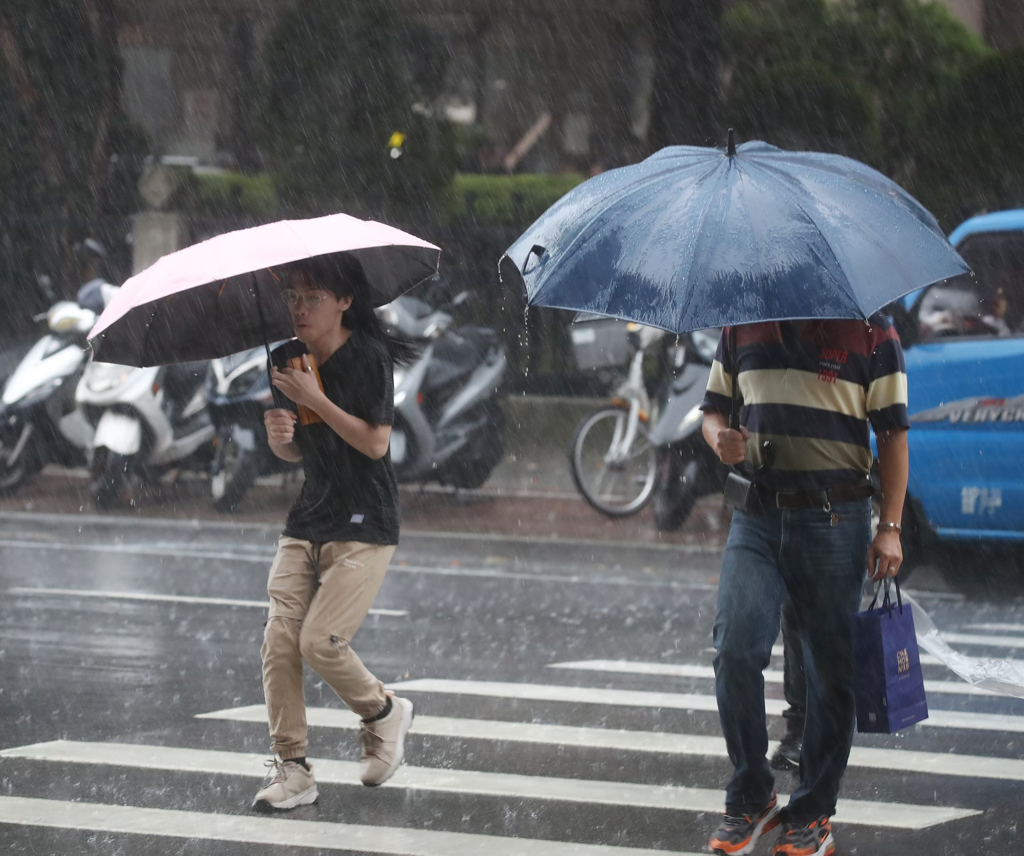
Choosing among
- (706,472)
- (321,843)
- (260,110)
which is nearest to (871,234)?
(321,843)

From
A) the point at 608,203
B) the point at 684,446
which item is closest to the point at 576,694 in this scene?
the point at 608,203

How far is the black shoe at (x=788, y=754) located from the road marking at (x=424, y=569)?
12.7 ft

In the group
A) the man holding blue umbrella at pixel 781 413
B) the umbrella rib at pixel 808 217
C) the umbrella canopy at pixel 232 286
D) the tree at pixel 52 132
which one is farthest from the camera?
the tree at pixel 52 132

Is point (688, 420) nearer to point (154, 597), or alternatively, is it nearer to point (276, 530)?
point (276, 530)

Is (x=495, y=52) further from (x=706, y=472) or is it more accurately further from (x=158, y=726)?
(x=158, y=726)

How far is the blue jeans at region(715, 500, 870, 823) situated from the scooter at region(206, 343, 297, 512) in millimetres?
7756

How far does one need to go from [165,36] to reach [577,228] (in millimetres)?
26277

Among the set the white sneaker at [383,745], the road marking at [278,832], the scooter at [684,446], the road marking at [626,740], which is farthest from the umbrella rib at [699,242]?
the scooter at [684,446]

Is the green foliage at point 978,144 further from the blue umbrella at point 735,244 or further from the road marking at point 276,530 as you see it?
the blue umbrella at point 735,244

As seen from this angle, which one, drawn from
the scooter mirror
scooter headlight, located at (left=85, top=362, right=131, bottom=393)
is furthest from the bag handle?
the scooter mirror

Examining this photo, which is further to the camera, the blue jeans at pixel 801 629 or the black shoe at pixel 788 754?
the black shoe at pixel 788 754

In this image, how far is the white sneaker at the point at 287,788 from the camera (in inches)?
196

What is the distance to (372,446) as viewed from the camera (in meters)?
4.91

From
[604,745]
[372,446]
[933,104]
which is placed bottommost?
[604,745]
